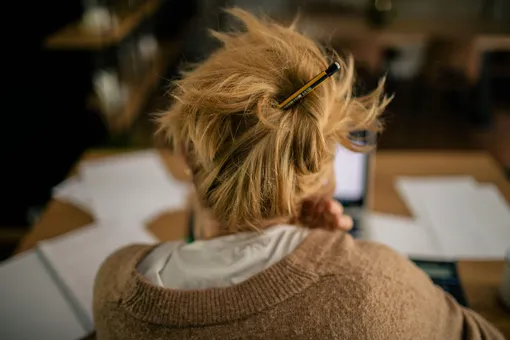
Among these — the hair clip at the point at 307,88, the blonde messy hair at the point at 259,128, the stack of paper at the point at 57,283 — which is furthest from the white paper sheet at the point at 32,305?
the hair clip at the point at 307,88

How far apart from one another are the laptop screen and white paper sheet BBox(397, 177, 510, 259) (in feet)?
0.58

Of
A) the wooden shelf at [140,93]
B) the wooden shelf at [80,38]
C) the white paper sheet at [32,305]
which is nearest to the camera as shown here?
the white paper sheet at [32,305]

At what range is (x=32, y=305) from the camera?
99 centimetres

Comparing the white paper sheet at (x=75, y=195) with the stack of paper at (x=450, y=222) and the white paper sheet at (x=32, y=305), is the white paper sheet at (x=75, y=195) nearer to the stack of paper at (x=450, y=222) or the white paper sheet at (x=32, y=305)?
the white paper sheet at (x=32, y=305)

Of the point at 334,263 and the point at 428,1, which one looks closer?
the point at 334,263

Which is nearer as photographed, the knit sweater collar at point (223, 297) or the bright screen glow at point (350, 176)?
the knit sweater collar at point (223, 297)

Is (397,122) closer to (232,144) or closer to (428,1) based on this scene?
(428,1)

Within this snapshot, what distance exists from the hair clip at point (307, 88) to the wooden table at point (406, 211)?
64 cm

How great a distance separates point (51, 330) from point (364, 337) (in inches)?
25.1

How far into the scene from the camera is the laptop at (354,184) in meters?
1.18

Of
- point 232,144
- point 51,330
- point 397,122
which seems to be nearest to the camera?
point 232,144

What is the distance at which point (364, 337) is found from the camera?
24.4 inches

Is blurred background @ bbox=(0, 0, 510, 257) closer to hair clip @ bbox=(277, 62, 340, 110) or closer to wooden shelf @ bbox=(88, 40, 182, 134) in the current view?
wooden shelf @ bbox=(88, 40, 182, 134)

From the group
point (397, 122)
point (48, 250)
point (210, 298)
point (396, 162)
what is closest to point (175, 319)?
point (210, 298)
